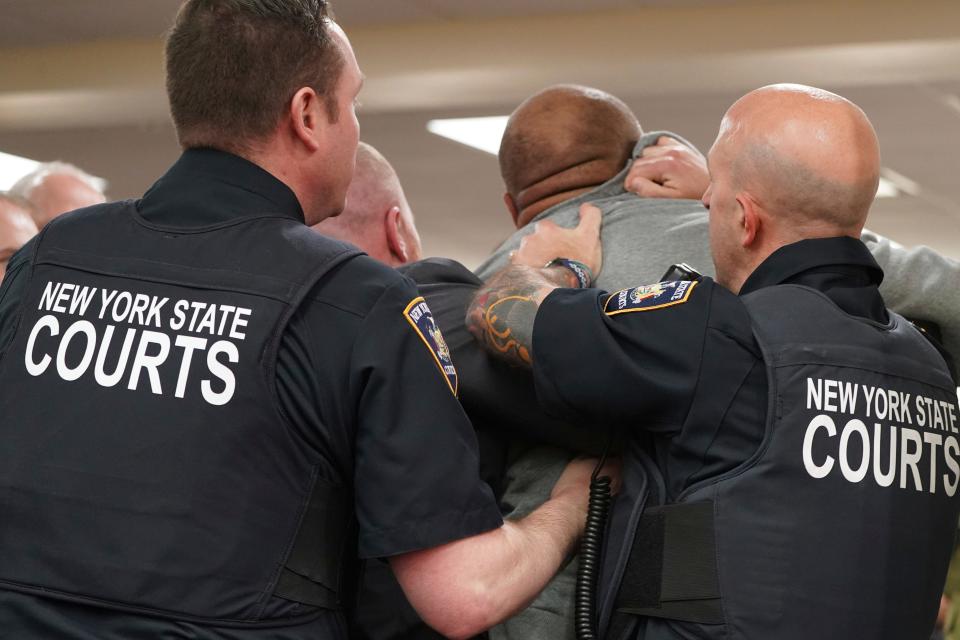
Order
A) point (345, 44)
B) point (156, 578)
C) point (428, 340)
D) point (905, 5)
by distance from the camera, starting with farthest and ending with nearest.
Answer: point (905, 5)
point (345, 44)
point (428, 340)
point (156, 578)

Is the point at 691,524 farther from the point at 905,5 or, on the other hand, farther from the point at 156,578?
the point at 905,5

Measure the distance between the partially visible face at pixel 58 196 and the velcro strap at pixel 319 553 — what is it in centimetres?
237

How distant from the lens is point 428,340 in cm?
132

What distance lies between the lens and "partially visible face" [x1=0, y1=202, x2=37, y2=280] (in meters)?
3.10

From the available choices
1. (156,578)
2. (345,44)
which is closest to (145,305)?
(156,578)

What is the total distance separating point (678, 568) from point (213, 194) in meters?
0.74

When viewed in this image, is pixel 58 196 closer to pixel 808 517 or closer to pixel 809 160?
pixel 809 160

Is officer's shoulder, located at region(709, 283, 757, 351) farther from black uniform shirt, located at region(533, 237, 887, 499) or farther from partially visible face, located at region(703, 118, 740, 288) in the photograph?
partially visible face, located at region(703, 118, 740, 288)

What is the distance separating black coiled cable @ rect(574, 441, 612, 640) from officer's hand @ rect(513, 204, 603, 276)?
36cm

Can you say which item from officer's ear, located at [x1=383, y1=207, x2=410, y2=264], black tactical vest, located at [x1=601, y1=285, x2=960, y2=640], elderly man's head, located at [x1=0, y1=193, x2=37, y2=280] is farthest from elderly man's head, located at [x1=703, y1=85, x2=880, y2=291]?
elderly man's head, located at [x1=0, y1=193, x2=37, y2=280]

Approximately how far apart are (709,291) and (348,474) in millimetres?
507

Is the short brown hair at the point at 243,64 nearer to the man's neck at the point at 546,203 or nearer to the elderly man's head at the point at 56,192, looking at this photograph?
the man's neck at the point at 546,203

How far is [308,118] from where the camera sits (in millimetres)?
1397

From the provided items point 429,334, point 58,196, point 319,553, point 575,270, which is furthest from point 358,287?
point 58,196
